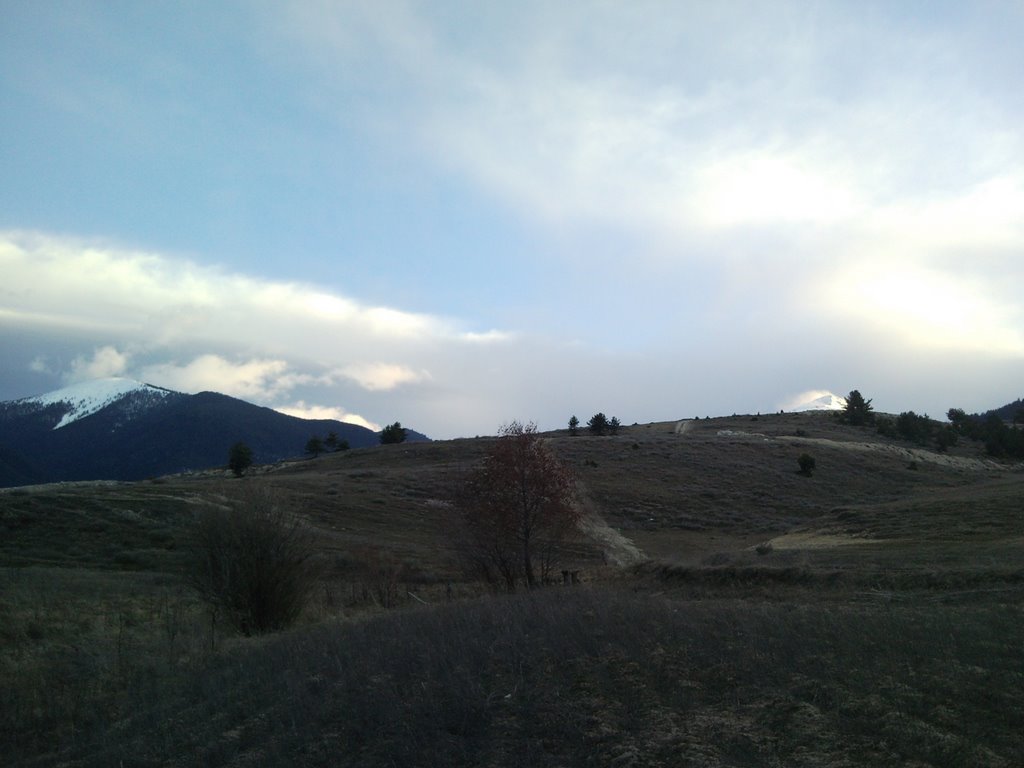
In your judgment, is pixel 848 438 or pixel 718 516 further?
pixel 848 438

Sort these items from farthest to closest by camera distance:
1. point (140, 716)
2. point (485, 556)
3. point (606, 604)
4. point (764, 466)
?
point (764, 466)
point (485, 556)
point (606, 604)
point (140, 716)

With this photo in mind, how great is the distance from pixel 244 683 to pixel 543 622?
488 centimetres

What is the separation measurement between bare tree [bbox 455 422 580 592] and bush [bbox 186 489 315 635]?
8.24 m

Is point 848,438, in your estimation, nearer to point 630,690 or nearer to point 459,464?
point 459,464

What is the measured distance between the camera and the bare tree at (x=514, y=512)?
1001 inches

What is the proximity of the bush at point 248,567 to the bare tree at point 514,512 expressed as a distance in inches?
325

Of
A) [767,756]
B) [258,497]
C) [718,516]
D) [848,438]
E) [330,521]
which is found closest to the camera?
[767,756]

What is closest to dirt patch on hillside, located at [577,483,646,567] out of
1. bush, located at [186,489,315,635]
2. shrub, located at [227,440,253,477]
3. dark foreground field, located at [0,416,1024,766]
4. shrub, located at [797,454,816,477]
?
dark foreground field, located at [0,416,1024,766]

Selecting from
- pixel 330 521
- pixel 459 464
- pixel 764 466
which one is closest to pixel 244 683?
pixel 330 521

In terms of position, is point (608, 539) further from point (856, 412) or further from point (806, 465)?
point (856, 412)

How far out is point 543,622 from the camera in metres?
11.6

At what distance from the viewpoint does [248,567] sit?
18.1 metres

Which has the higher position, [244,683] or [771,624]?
[771,624]

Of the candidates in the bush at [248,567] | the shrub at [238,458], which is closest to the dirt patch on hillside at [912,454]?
the shrub at [238,458]
